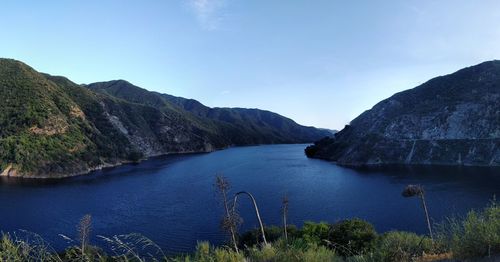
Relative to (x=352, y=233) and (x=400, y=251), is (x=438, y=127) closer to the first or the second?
(x=352, y=233)

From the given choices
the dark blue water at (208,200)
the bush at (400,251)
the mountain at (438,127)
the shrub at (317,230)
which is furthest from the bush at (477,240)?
the mountain at (438,127)

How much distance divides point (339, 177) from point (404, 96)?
82.1 m

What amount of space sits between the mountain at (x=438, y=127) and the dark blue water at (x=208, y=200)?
16.6 m

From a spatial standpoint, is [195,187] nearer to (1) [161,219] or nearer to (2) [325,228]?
(1) [161,219]

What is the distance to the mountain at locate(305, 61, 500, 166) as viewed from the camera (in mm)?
135500

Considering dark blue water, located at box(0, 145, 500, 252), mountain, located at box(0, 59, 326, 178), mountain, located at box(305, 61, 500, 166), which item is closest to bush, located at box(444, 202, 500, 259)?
dark blue water, located at box(0, 145, 500, 252)

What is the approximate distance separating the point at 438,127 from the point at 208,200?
330 feet

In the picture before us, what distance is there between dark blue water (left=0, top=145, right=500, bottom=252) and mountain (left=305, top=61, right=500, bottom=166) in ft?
54.4

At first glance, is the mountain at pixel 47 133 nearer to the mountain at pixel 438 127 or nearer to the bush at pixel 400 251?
the mountain at pixel 438 127

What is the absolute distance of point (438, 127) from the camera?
150 m

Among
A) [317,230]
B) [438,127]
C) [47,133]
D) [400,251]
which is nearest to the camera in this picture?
[400,251]

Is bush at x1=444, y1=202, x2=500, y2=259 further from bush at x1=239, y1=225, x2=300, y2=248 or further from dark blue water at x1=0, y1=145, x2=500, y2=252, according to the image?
dark blue water at x1=0, y1=145, x2=500, y2=252

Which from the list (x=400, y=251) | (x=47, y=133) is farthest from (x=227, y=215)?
(x=47, y=133)

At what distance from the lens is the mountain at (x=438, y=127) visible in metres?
136
